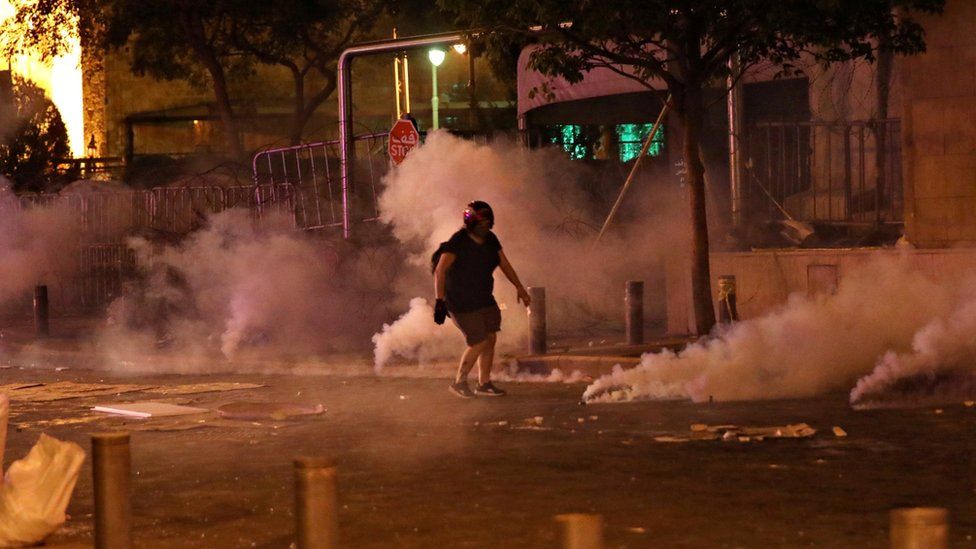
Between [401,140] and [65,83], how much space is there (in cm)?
3200

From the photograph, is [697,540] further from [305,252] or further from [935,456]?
[305,252]

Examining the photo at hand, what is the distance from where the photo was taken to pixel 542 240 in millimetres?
17812

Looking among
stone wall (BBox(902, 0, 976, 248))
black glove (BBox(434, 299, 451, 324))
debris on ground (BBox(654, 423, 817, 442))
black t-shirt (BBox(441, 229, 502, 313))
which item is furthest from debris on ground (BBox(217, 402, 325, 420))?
stone wall (BBox(902, 0, 976, 248))

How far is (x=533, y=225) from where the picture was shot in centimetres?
1788

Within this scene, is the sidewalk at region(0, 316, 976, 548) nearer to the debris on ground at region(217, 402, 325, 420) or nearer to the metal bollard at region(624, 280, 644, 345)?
the debris on ground at region(217, 402, 325, 420)

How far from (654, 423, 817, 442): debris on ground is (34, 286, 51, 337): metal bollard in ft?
41.6

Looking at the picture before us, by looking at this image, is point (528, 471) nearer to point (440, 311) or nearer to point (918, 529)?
point (440, 311)

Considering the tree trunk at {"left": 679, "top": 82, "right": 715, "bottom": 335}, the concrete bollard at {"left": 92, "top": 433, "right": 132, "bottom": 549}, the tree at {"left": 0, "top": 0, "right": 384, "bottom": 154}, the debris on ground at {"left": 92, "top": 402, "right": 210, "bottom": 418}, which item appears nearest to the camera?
the concrete bollard at {"left": 92, "top": 433, "right": 132, "bottom": 549}

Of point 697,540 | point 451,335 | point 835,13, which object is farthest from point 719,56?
point 697,540

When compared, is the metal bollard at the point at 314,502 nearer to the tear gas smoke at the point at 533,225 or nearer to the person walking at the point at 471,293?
the person walking at the point at 471,293

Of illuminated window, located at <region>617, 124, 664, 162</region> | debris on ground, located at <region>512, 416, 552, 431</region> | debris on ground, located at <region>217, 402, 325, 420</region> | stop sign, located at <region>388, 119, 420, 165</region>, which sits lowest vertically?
debris on ground, located at <region>512, 416, 552, 431</region>

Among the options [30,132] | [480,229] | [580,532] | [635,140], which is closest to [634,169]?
[480,229]

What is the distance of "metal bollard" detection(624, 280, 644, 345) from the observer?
15337 mm

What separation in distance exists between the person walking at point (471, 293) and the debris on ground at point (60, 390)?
3458 mm
